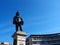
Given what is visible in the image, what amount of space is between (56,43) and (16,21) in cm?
8584

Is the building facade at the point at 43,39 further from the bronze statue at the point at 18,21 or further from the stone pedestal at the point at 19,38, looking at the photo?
the stone pedestal at the point at 19,38

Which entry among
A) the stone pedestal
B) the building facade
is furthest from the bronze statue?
the building facade

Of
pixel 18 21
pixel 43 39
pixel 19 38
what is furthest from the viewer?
pixel 43 39

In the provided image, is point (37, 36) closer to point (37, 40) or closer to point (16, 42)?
point (37, 40)

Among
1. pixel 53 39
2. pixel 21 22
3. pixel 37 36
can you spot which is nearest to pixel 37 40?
pixel 37 36

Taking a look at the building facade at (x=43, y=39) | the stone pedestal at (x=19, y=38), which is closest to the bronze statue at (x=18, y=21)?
the stone pedestal at (x=19, y=38)

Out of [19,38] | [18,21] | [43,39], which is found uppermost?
[43,39]

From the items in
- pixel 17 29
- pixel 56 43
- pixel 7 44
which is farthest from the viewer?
pixel 56 43

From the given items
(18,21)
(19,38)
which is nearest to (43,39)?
(18,21)

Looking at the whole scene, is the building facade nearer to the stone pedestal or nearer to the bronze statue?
the bronze statue

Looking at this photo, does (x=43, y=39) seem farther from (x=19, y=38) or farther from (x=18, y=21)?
(x=19, y=38)

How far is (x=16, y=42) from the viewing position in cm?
1767

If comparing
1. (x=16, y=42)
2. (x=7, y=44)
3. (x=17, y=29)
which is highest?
(x=7, y=44)

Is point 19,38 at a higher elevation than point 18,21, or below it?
below
